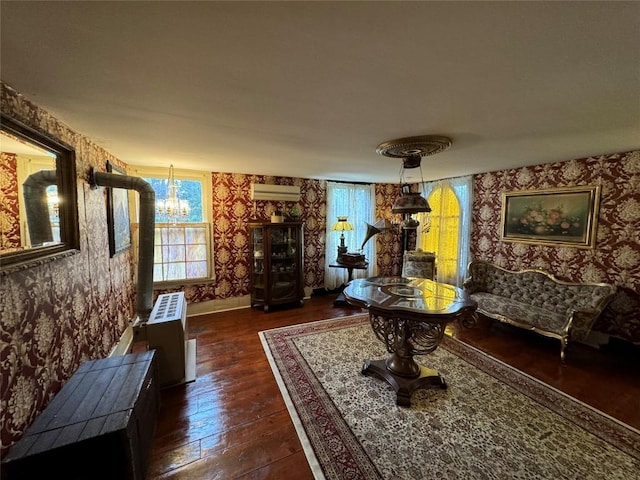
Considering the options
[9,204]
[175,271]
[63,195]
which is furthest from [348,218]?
[9,204]

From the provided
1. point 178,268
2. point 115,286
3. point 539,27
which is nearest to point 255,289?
point 178,268

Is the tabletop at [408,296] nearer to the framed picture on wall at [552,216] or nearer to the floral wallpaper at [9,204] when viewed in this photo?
the framed picture on wall at [552,216]

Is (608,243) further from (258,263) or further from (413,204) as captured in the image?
(258,263)

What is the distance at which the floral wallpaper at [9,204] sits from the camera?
3.61ft

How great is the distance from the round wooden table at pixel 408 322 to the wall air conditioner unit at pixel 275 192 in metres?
2.39

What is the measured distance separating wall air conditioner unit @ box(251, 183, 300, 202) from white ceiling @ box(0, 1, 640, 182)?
194 cm

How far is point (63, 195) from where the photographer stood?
1.64 metres

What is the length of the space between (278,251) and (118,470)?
3119 millimetres

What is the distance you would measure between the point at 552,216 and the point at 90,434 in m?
4.72

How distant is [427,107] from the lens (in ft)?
5.03

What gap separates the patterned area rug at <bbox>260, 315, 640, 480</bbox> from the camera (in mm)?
1465

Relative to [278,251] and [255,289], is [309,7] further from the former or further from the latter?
[255,289]

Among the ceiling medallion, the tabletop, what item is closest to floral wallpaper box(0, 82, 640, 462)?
the tabletop

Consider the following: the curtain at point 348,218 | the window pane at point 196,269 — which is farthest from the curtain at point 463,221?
the window pane at point 196,269
